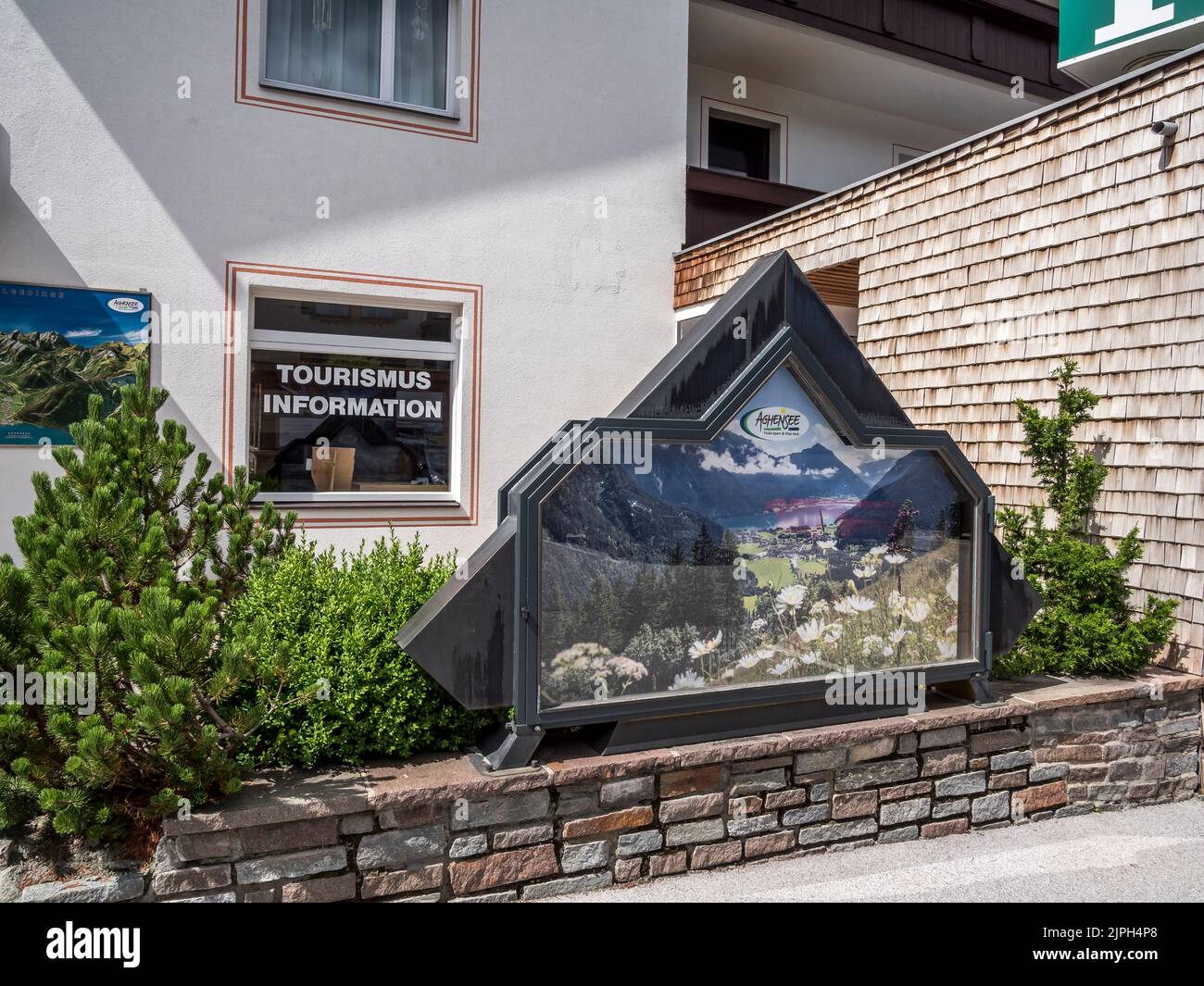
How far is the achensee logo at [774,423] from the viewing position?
13.1 ft

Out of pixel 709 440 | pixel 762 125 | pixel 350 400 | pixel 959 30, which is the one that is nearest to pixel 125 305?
pixel 350 400

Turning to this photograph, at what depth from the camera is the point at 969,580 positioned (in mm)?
4547

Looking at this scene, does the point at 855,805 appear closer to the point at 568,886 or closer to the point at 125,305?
the point at 568,886

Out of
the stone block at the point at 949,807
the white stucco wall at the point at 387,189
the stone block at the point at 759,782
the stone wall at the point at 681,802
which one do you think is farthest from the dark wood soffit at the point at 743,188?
the stone block at the point at 759,782

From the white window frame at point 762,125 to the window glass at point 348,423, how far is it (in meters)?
4.93

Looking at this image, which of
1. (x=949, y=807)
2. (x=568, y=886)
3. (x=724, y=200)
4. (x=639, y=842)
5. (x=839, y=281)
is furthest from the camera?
(x=724, y=200)

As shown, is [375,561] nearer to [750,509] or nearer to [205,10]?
[750,509]

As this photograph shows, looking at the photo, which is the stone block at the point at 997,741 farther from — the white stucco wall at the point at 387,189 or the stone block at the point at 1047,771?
the white stucco wall at the point at 387,189

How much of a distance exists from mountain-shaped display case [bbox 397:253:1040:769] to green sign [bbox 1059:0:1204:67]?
11.7 feet

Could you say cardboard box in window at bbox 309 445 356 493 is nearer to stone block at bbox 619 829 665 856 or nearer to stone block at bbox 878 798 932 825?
→ stone block at bbox 619 829 665 856

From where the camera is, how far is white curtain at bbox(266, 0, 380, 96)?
24.2 feet

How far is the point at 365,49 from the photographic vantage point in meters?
7.72

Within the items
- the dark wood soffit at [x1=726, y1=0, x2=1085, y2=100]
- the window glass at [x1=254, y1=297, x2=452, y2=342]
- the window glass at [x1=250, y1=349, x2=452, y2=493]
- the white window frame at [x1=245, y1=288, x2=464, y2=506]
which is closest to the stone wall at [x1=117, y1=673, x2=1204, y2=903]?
the white window frame at [x1=245, y1=288, x2=464, y2=506]
